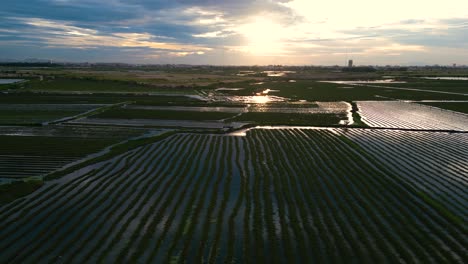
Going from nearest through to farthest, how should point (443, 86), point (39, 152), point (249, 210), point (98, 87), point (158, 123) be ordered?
point (249, 210)
point (39, 152)
point (158, 123)
point (98, 87)
point (443, 86)

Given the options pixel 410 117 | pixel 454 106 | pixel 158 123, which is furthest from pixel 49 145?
pixel 454 106


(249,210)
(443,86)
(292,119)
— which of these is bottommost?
(249,210)

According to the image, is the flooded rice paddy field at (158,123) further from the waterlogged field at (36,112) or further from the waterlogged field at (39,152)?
the waterlogged field at (39,152)

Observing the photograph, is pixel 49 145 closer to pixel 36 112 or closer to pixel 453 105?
pixel 36 112

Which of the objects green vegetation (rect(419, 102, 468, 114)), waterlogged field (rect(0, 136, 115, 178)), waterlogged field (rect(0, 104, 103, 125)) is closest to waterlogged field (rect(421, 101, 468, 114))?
green vegetation (rect(419, 102, 468, 114))

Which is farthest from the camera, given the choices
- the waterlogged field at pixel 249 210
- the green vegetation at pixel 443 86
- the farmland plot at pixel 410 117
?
the green vegetation at pixel 443 86

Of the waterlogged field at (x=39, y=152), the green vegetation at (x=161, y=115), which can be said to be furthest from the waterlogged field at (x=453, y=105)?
the waterlogged field at (x=39, y=152)
